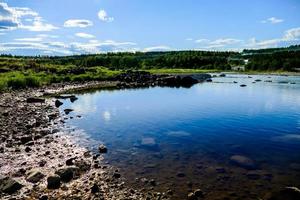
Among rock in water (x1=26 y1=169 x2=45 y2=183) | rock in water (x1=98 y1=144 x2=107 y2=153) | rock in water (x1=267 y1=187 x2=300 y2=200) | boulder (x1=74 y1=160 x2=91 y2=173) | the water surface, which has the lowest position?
the water surface

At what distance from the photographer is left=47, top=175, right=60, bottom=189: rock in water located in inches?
714

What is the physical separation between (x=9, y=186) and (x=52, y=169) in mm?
3676

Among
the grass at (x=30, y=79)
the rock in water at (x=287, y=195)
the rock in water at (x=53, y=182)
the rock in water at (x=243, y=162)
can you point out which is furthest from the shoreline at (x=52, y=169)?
the grass at (x=30, y=79)

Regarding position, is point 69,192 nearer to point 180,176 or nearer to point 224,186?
point 180,176

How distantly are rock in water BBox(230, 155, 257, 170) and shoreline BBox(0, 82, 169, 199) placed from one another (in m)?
8.02

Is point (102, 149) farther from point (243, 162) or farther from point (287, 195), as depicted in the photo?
point (287, 195)

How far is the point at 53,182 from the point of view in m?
18.3

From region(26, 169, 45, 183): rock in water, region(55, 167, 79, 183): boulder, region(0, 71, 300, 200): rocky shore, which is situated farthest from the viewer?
region(55, 167, 79, 183): boulder

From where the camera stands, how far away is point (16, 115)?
131 feet

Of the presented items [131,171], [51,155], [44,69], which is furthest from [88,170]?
[44,69]

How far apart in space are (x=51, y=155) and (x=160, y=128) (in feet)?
47.6

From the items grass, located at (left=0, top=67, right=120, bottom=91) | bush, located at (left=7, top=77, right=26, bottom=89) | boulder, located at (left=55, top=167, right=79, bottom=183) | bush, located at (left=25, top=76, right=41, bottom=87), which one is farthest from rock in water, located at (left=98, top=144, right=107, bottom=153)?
bush, located at (left=25, top=76, right=41, bottom=87)

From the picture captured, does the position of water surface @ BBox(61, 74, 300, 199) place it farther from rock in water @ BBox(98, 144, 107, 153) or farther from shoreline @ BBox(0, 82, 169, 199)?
shoreline @ BBox(0, 82, 169, 199)

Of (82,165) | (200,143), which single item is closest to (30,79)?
(200,143)
